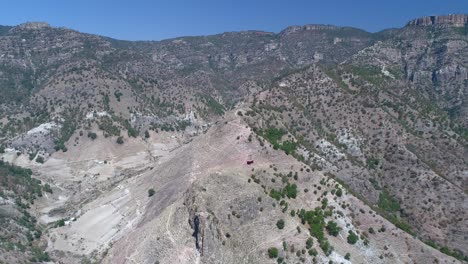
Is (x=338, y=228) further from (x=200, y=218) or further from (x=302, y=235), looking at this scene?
(x=200, y=218)

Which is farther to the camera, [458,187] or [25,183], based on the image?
[25,183]

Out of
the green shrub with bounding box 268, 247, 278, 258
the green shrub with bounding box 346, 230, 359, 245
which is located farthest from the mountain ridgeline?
the green shrub with bounding box 268, 247, 278, 258

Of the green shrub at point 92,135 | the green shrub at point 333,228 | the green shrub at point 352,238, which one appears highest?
the green shrub at point 92,135

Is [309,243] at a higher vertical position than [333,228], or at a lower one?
higher

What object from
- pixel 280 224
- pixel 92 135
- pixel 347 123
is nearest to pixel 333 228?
pixel 280 224

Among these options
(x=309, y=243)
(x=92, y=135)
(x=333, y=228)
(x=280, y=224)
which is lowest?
(x=333, y=228)

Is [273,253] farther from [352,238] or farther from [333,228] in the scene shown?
[352,238]

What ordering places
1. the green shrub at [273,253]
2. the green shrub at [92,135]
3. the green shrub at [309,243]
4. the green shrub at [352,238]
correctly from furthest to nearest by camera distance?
1. the green shrub at [92,135]
2. the green shrub at [352,238]
3. the green shrub at [309,243]
4. the green shrub at [273,253]

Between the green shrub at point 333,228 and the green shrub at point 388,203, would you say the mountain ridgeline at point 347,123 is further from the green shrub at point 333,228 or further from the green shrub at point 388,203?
the green shrub at point 333,228

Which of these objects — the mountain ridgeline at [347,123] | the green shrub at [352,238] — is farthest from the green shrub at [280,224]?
the green shrub at [352,238]

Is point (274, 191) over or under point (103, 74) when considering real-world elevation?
under

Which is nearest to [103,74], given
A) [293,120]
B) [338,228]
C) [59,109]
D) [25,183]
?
[59,109]
